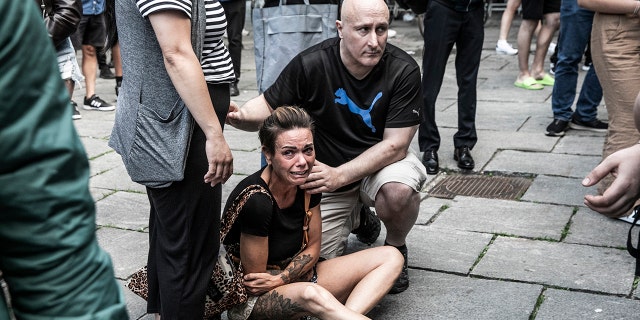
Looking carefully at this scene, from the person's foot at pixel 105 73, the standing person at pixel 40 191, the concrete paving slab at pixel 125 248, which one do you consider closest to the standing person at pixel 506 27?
the person's foot at pixel 105 73

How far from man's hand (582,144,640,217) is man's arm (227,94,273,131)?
1710mm

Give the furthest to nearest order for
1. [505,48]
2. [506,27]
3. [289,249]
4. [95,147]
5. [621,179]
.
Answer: [505,48] → [506,27] → [95,147] → [289,249] → [621,179]

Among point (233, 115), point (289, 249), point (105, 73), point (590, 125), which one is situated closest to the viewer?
point (289, 249)

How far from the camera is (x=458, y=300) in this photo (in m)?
3.71

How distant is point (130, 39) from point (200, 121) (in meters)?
0.36

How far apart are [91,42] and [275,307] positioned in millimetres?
5539

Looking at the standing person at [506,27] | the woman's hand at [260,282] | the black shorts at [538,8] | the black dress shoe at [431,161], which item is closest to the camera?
the woman's hand at [260,282]

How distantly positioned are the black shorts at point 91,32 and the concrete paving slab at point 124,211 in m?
3.10

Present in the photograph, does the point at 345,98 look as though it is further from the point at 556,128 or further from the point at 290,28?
the point at 556,128

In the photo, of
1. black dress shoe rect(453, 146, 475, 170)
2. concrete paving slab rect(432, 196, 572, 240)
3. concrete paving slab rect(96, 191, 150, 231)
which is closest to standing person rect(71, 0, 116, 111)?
concrete paving slab rect(96, 191, 150, 231)

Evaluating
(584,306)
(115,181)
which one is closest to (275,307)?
(584,306)

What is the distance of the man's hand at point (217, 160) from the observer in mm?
2881

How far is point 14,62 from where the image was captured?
43.7 inches

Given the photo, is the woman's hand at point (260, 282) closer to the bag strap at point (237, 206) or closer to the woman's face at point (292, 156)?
the bag strap at point (237, 206)
